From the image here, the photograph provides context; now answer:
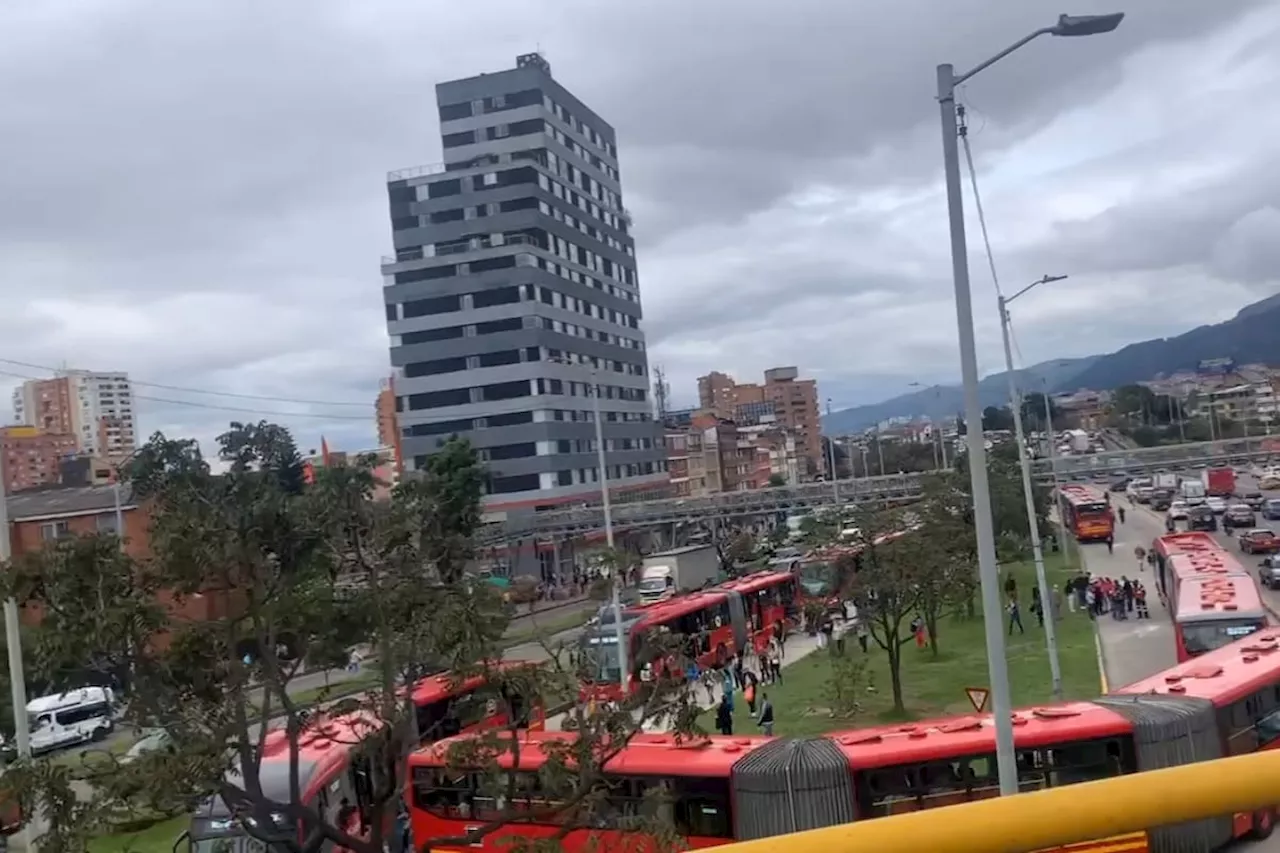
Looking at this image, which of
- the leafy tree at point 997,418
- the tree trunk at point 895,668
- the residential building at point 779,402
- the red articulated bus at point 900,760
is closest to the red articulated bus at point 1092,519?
the tree trunk at point 895,668

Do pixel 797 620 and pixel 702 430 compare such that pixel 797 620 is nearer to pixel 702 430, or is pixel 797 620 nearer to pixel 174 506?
pixel 174 506

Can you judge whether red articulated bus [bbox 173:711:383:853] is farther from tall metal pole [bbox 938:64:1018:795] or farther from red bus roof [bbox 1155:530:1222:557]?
red bus roof [bbox 1155:530:1222:557]

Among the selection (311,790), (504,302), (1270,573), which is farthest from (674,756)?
(504,302)

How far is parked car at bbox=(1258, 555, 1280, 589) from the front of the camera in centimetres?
3300

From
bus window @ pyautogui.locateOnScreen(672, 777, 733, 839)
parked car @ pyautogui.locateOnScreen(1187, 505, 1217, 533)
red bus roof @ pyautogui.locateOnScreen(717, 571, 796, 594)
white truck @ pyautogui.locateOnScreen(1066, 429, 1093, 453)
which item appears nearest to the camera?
bus window @ pyautogui.locateOnScreen(672, 777, 733, 839)

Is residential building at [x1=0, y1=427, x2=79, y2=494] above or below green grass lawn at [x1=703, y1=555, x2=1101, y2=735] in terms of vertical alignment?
above

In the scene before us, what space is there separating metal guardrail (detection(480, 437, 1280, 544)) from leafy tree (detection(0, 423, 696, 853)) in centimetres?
4275

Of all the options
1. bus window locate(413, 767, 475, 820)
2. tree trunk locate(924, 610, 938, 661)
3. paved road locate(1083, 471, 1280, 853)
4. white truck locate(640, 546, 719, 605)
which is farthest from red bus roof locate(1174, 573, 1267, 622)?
white truck locate(640, 546, 719, 605)

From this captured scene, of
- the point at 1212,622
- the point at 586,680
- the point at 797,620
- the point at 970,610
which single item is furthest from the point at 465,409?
the point at 586,680

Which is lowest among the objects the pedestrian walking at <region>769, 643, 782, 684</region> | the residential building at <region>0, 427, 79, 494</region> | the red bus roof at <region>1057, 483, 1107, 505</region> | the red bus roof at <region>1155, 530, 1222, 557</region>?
the pedestrian walking at <region>769, 643, 782, 684</region>

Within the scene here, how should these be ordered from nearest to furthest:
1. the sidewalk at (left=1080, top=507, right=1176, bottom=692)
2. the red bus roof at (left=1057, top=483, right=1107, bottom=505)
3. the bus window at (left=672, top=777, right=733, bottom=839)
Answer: the bus window at (left=672, top=777, right=733, bottom=839)
the sidewalk at (left=1080, top=507, right=1176, bottom=692)
the red bus roof at (left=1057, top=483, right=1107, bottom=505)

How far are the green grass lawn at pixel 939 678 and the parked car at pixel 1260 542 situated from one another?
12151 millimetres

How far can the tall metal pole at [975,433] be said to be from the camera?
370 inches

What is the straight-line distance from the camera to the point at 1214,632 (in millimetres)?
21719
